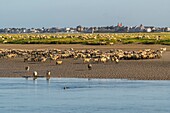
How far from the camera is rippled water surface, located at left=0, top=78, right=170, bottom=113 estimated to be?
592 inches

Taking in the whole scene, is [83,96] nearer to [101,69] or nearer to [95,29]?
[101,69]

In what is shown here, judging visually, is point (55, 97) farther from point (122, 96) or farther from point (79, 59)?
point (79, 59)

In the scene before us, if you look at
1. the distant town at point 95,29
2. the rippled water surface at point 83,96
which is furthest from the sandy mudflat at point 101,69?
the distant town at point 95,29

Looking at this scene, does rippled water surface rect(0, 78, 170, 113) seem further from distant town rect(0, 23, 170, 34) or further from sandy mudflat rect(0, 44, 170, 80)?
distant town rect(0, 23, 170, 34)

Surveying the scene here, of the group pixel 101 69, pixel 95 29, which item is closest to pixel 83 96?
pixel 101 69

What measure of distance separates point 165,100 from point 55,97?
10.0 feet

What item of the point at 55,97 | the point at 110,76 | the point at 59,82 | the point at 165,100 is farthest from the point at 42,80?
the point at 165,100

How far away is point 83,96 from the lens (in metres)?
17.4

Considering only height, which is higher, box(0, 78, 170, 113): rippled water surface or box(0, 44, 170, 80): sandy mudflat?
box(0, 78, 170, 113): rippled water surface

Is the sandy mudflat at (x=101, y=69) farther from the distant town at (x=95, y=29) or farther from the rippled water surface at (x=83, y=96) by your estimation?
the distant town at (x=95, y=29)

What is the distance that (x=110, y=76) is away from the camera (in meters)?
22.9

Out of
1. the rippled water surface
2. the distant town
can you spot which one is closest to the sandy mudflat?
the rippled water surface

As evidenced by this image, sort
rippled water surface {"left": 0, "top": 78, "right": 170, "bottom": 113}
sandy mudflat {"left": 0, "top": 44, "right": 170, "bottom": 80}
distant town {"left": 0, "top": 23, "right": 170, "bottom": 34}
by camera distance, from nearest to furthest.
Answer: rippled water surface {"left": 0, "top": 78, "right": 170, "bottom": 113} → sandy mudflat {"left": 0, "top": 44, "right": 170, "bottom": 80} → distant town {"left": 0, "top": 23, "right": 170, "bottom": 34}

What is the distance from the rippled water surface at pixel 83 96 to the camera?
15031mm
